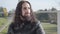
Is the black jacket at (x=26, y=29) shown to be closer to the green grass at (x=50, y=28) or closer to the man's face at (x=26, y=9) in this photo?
the man's face at (x=26, y=9)

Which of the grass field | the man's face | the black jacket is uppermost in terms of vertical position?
the man's face

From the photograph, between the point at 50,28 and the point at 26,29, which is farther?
the point at 50,28

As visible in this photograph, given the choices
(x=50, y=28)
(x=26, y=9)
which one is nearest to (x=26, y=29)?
(x=26, y=9)

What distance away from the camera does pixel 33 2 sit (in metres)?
2.41

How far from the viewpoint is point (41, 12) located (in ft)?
8.10

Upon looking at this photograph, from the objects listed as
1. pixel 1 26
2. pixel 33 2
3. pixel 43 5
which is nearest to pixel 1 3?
pixel 1 26

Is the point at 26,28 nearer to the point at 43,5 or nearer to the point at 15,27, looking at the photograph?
the point at 15,27

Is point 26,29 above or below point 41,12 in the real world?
below

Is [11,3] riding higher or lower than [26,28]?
higher

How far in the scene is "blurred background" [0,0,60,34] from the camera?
2420mm

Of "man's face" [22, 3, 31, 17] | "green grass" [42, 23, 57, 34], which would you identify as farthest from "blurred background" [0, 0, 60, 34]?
"man's face" [22, 3, 31, 17]

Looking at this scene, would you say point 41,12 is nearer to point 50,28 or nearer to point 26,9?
point 50,28

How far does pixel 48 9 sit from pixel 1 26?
88 centimetres

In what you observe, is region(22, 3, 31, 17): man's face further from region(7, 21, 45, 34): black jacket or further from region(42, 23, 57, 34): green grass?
region(42, 23, 57, 34): green grass
